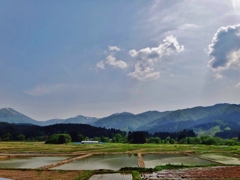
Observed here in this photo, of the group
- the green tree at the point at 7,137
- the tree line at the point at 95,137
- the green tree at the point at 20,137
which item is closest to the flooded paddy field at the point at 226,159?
the tree line at the point at 95,137

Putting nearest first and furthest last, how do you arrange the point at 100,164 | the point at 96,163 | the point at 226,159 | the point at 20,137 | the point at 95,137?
the point at 100,164
the point at 96,163
the point at 226,159
the point at 20,137
the point at 95,137

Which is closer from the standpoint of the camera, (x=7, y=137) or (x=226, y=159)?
(x=226, y=159)

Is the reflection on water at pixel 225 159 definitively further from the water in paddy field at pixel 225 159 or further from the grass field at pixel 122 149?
the grass field at pixel 122 149

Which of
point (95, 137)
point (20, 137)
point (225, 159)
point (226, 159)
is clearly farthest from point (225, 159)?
point (20, 137)

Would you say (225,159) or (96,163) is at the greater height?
(96,163)

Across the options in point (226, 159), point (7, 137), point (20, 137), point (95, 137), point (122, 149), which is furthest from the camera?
point (95, 137)

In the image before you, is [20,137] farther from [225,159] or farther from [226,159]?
[226,159]

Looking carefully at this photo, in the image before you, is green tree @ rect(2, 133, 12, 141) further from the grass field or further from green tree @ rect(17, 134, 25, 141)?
the grass field

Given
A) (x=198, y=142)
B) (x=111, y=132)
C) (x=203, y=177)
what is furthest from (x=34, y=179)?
(x=111, y=132)

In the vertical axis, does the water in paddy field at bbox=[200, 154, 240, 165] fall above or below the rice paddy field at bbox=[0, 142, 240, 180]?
below

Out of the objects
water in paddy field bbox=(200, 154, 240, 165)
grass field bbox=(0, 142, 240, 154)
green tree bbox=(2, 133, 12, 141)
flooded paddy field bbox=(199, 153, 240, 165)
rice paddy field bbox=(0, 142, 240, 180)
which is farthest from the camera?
green tree bbox=(2, 133, 12, 141)

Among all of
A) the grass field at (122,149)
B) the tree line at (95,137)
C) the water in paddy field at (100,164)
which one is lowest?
the water in paddy field at (100,164)

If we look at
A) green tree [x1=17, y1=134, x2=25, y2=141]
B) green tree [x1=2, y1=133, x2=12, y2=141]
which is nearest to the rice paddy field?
green tree [x1=2, y1=133, x2=12, y2=141]

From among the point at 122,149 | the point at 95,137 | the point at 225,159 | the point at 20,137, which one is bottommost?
the point at 225,159
